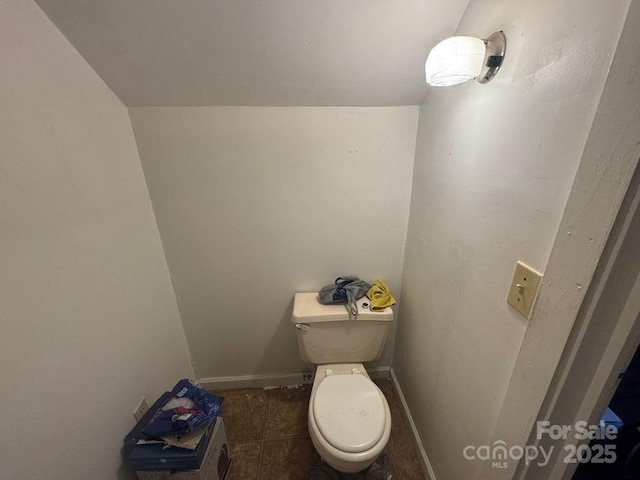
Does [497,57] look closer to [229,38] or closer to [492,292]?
[492,292]

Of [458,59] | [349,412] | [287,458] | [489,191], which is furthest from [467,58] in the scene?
[287,458]

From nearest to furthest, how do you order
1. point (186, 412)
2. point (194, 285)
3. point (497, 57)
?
point (497, 57) → point (186, 412) → point (194, 285)

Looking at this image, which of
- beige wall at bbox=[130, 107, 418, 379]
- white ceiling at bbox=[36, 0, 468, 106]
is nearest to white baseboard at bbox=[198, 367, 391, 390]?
beige wall at bbox=[130, 107, 418, 379]

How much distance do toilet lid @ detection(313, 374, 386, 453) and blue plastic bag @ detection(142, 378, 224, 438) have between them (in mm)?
432

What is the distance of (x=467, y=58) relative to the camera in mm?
667

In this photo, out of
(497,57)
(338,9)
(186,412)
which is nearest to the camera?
(497,57)

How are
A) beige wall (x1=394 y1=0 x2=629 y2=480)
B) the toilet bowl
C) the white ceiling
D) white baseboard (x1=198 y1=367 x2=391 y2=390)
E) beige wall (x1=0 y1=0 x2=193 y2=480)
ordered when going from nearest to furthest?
1. beige wall (x1=394 y1=0 x2=629 y2=480)
2. beige wall (x1=0 y1=0 x2=193 y2=480)
3. the white ceiling
4. the toilet bowl
5. white baseboard (x1=198 y1=367 x2=391 y2=390)

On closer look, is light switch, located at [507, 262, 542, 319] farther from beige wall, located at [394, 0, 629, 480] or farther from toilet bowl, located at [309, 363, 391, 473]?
toilet bowl, located at [309, 363, 391, 473]

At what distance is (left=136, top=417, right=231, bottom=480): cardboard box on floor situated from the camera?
3.06 feet

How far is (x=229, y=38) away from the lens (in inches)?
33.8

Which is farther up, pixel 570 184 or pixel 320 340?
pixel 570 184

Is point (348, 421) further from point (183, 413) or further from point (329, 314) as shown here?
point (183, 413)

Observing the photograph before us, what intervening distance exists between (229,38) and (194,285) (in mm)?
1125

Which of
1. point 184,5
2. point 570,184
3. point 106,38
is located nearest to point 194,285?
point 106,38
